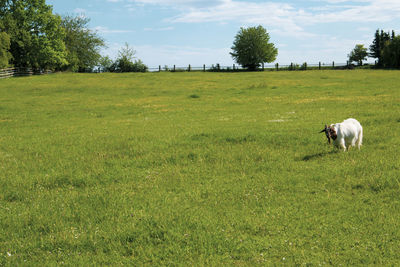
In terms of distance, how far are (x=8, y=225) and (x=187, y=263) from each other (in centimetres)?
457

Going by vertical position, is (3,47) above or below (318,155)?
above

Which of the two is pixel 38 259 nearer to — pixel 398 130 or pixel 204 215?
pixel 204 215

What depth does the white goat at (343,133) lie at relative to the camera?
39.7 feet

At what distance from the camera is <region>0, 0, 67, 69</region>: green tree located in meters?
75.1

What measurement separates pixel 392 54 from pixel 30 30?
8643 centimetres

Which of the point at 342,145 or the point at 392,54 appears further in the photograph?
the point at 392,54

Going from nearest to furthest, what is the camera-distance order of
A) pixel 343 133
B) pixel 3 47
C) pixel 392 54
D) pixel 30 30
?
pixel 343 133 < pixel 3 47 < pixel 30 30 < pixel 392 54

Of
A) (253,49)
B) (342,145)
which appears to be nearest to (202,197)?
(342,145)

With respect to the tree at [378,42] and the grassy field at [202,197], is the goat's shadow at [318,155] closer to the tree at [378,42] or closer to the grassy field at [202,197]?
the grassy field at [202,197]

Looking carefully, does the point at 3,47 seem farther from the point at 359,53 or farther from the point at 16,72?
the point at 359,53

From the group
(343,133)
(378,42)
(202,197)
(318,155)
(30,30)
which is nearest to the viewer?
(202,197)

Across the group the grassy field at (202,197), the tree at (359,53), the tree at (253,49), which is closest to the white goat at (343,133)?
the grassy field at (202,197)

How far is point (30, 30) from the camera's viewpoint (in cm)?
7844

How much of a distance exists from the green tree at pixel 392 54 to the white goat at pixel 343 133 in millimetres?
89281
